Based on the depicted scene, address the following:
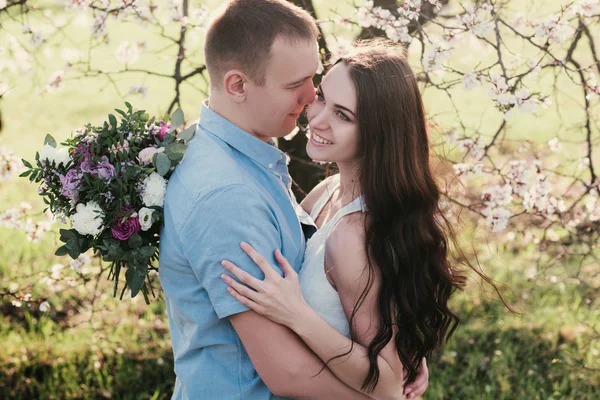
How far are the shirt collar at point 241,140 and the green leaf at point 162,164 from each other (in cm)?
20

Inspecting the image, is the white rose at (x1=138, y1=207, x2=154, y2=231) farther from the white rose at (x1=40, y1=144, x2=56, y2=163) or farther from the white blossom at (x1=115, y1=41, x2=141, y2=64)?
the white blossom at (x1=115, y1=41, x2=141, y2=64)

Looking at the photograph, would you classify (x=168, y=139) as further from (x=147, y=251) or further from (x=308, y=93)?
(x=308, y=93)

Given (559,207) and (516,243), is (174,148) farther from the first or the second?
(516,243)

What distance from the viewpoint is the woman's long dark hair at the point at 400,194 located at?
2.23m

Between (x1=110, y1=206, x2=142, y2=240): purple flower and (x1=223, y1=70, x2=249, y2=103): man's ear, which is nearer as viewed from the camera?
(x1=110, y1=206, x2=142, y2=240): purple flower

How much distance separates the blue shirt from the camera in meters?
1.95

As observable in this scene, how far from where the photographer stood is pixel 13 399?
13.4 feet

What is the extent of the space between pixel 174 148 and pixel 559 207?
7.70 feet

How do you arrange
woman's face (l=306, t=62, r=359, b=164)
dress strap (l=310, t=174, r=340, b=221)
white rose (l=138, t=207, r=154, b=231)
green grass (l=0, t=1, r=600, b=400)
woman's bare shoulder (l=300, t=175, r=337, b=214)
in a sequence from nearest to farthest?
white rose (l=138, t=207, r=154, b=231) < woman's face (l=306, t=62, r=359, b=164) < dress strap (l=310, t=174, r=340, b=221) < woman's bare shoulder (l=300, t=175, r=337, b=214) < green grass (l=0, t=1, r=600, b=400)

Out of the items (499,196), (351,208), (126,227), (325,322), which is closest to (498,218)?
(499,196)

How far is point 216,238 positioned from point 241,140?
0.42 meters

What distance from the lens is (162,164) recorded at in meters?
2.12

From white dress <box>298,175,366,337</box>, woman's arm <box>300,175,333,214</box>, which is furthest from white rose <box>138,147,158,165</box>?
woman's arm <box>300,175,333,214</box>

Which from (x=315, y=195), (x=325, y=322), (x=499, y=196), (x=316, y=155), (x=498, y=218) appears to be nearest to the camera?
(x=325, y=322)
